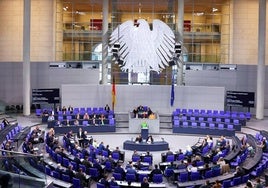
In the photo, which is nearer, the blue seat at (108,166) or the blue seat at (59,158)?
the blue seat at (108,166)

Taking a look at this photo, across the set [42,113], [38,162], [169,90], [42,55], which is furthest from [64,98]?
[38,162]

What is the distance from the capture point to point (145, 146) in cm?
2433

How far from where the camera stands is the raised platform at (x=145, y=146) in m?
24.3

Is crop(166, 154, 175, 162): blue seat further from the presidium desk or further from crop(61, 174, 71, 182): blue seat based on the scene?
the presidium desk

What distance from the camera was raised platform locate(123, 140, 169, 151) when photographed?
79.9 ft

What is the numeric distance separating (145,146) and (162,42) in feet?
36.7

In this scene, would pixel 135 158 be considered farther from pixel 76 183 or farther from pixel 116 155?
pixel 76 183

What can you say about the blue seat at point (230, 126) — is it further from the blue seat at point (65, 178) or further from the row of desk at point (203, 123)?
the blue seat at point (65, 178)

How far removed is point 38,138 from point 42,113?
26.3 ft

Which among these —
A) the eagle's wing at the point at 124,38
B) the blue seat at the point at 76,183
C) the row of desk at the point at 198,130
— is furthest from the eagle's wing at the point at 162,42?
the blue seat at the point at 76,183

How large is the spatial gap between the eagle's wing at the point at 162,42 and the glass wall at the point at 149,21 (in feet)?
13.6

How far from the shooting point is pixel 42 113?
32.0 metres

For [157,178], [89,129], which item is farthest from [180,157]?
[89,129]

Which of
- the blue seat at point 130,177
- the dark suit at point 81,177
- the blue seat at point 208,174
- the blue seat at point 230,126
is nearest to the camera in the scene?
the dark suit at point 81,177
